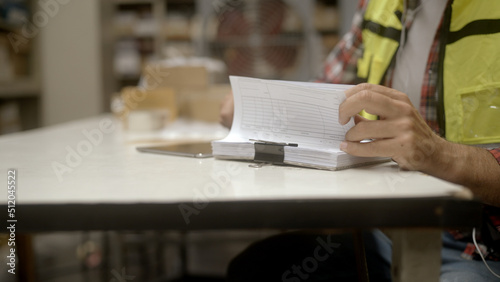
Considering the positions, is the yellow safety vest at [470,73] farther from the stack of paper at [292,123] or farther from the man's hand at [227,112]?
the man's hand at [227,112]

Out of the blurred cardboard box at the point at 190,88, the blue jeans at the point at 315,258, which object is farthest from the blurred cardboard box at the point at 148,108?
the blue jeans at the point at 315,258

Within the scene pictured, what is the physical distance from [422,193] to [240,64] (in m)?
2.93

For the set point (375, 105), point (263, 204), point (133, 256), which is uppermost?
point (375, 105)

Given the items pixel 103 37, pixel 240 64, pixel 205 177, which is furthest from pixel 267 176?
pixel 103 37

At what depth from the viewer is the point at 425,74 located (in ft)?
3.24

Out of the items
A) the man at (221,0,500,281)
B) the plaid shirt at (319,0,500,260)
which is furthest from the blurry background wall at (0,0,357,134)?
the man at (221,0,500,281)

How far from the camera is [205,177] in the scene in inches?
25.4

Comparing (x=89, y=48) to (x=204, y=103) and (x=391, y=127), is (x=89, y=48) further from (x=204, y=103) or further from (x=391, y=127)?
(x=391, y=127)

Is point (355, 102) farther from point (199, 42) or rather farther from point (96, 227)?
point (199, 42)

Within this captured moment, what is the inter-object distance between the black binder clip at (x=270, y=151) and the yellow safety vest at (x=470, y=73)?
366mm

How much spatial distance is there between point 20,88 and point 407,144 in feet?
9.99

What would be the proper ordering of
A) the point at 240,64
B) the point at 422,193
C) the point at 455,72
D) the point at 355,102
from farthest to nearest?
1. the point at 240,64
2. the point at 455,72
3. the point at 355,102
4. the point at 422,193

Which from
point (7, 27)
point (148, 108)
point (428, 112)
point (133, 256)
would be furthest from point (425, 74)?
point (7, 27)

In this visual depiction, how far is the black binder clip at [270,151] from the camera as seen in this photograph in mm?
714
